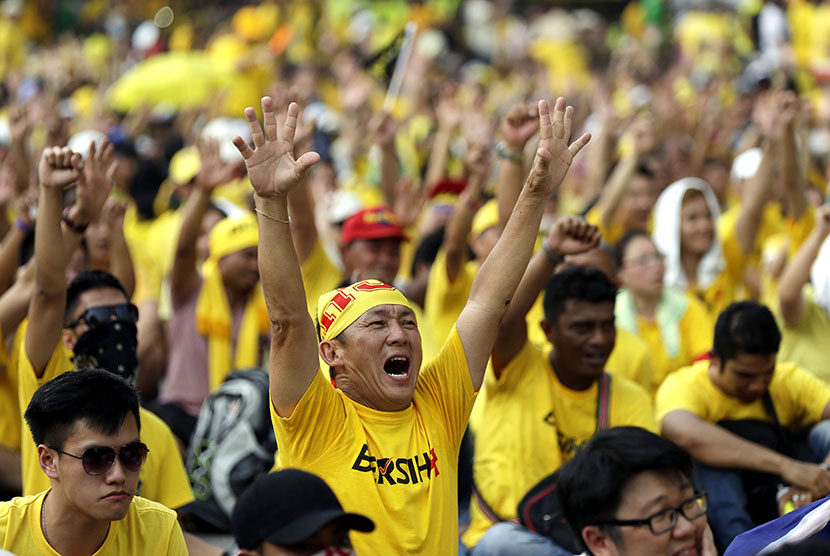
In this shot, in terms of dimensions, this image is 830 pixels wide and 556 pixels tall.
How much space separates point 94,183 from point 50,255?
0.55 meters

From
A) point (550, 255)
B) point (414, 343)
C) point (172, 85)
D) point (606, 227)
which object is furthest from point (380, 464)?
point (172, 85)

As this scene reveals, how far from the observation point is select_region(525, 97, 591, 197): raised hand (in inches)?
148

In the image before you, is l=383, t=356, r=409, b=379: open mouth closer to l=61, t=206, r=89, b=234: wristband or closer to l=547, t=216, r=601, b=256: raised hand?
l=547, t=216, r=601, b=256: raised hand

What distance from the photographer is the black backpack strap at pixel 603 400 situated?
4.77 meters

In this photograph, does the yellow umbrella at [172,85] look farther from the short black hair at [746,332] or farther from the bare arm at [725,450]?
the bare arm at [725,450]

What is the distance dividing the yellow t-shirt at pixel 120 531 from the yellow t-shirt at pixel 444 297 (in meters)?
2.71

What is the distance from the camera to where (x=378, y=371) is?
361 centimetres

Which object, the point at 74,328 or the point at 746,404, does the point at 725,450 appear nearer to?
the point at 746,404

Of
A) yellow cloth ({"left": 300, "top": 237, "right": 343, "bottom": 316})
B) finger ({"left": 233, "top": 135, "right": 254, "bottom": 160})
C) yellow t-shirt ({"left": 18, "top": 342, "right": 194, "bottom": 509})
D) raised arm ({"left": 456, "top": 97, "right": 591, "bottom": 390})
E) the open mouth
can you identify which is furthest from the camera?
yellow cloth ({"left": 300, "top": 237, "right": 343, "bottom": 316})

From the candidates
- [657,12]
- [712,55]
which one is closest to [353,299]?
[712,55]

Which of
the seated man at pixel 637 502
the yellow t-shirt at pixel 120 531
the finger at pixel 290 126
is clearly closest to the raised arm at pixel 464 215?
the finger at pixel 290 126

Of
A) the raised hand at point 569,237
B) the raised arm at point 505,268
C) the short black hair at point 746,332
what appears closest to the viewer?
the raised arm at point 505,268

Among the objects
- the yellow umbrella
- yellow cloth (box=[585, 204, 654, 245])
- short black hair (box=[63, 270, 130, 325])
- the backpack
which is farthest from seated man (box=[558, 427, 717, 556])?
the yellow umbrella

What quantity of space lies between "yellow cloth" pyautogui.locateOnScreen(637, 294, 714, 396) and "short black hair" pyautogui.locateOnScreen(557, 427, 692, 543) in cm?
292
